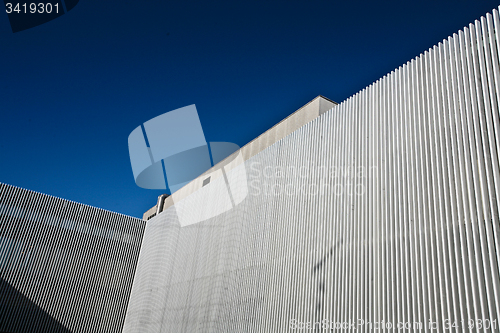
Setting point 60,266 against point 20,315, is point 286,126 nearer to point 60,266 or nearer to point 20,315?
point 60,266

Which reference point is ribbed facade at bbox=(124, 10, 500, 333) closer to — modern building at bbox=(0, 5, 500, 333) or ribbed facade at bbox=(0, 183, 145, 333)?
modern building at bbox=(0, 5, 500, 333)

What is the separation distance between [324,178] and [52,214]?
537 inches

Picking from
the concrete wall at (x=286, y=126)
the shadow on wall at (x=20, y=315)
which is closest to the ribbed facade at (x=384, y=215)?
the concrete wall at (x=286, y=126)

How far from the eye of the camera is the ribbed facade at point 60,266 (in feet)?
49.8

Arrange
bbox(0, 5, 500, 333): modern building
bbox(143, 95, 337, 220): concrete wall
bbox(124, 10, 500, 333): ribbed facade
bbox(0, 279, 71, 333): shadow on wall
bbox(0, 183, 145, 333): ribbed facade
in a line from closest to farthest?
bbox(124, 10, 500, 333): ribbed facade
bbox(0, 5, 500, 333): modern building
bbox(143, 95, 337, 220): concrete wall
bbox(0, 279, 71, 333): shadow on wall
bbox(0, 183, 145, 333): ribbed facade

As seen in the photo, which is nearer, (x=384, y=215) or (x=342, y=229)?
(x=384, y=215)

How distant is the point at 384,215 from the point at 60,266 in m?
14.9

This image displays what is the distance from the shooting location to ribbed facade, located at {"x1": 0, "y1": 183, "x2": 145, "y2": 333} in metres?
15.2

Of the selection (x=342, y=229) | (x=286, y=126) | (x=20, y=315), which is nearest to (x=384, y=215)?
(x=342, y=229)

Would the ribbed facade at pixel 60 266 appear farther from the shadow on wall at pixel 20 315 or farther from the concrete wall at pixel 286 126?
the concrete wall at pixel 286 126

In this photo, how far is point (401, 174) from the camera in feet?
22.6

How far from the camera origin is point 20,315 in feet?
48.8

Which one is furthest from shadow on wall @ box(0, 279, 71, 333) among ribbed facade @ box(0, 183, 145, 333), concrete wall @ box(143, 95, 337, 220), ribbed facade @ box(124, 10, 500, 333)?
concrete wall @ box(143, 95, 337, 220)

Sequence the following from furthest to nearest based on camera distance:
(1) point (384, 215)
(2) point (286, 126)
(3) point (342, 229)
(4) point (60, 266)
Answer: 1. (4) point (60, 266)
2. (2) point (286, 126)
3. (3) point (342, 229)
4. (1) point (384, 215)
